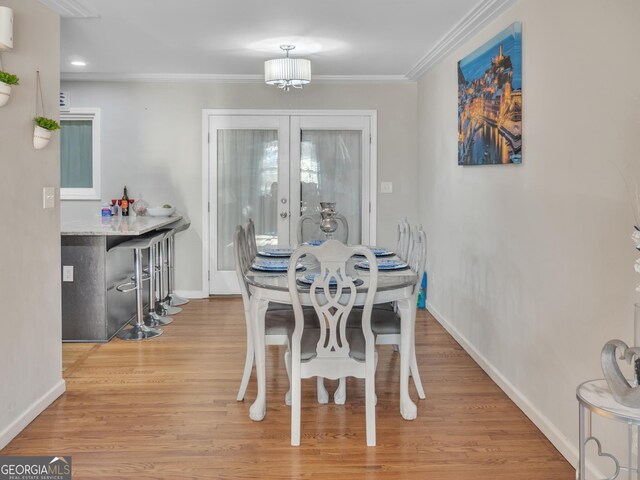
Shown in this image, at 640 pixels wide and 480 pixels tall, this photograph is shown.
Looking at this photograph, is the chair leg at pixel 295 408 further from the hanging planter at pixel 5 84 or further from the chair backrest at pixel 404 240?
the hanging planter at pixel 5 84

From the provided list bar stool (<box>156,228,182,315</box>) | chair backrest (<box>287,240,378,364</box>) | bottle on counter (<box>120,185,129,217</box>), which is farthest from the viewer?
bottle on counter (<box>120,185,129,217</box>)

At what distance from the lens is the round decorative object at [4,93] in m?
2.54

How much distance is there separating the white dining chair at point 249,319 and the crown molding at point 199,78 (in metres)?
2.96

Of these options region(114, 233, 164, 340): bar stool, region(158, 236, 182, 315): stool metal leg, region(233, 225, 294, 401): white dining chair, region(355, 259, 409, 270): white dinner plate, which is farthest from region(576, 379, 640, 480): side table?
region(158, 236, 182, 315): stool metal leg

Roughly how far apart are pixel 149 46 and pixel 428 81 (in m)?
2.57

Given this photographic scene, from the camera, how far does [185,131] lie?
6129 millimetres

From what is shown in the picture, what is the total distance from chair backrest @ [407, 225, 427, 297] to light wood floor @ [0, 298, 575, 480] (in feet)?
2.38

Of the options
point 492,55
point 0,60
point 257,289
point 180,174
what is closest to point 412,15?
point 492,55

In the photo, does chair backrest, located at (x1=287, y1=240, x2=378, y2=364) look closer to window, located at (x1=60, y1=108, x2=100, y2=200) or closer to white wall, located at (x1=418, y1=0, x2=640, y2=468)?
white wall, located at (x1=418, y1=0, x2=640, y2=468)

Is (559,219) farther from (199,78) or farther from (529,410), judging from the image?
(199,78)

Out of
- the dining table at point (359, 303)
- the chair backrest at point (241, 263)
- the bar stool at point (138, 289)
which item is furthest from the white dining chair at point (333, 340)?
the bar stool at point (138, 289)

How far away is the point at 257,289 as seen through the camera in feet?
9.69

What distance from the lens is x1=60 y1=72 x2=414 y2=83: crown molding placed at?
5.91 m

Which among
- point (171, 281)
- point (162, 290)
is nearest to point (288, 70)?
point (162, 290)
